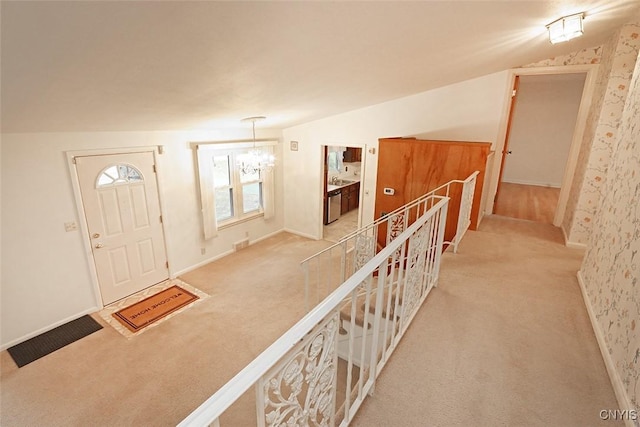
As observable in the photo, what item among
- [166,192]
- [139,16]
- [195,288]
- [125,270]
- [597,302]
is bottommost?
[195,288]

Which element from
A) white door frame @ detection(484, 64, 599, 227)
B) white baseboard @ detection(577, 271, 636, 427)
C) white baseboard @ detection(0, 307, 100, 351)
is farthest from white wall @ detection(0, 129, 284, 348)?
white baseboard @ detection(577, 271, 636, 427)

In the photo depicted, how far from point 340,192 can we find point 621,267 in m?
6.12

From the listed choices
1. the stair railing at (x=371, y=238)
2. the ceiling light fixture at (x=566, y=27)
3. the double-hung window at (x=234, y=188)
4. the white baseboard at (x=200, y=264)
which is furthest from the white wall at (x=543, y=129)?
the white baseboard at (x=200, y=264)

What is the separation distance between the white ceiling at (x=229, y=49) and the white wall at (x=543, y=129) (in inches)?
155

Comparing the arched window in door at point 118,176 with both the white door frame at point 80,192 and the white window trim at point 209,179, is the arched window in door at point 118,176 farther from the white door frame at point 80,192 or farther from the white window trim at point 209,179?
the white window trim at point 209,179

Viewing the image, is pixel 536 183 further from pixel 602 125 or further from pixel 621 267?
pixel 621 267

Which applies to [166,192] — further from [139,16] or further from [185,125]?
[139,16]

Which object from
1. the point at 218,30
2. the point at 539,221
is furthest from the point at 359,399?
the point at 539,221

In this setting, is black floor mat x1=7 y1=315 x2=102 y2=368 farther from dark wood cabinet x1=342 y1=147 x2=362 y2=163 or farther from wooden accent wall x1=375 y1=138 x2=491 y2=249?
dark wood cabinet x1=342 y1=147 x2=362 y2=163

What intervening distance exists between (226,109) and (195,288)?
2.71 m

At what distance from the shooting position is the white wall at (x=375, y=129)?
4.75 metres

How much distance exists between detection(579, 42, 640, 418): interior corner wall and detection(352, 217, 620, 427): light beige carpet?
0.14 m

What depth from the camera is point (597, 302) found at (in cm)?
239

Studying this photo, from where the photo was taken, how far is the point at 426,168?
4.48 meters
